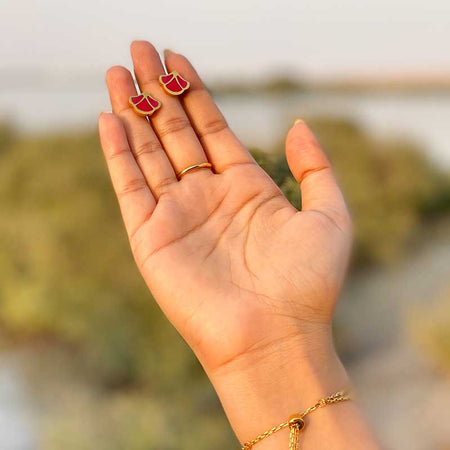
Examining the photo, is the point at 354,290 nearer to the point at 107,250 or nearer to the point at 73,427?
the point at 107,250

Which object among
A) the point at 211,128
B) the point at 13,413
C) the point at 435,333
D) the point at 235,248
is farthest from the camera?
the point at 435,333

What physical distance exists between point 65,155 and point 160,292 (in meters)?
1.53

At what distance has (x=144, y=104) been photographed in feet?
2.89

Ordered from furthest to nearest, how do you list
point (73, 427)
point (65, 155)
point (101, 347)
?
point (65, 155)
point (101, 347)
point (73, 427)

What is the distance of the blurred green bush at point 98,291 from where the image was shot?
64.2 inches

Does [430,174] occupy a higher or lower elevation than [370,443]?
higher

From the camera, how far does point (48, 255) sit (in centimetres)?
201

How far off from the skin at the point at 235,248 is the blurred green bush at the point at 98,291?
0.88 meters

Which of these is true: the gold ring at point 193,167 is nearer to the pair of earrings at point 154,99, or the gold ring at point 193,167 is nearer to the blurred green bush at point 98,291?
the pair of earrings at point 154,99

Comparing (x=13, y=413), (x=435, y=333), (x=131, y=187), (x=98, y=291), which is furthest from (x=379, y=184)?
(x=131, y=187)

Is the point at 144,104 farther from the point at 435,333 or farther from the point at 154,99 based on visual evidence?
the point at 435,333

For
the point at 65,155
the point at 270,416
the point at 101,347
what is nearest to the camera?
the point at 270,416

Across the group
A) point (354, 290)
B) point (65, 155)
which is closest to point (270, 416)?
point (65, 155)

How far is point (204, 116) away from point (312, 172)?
Answer: 195mm
